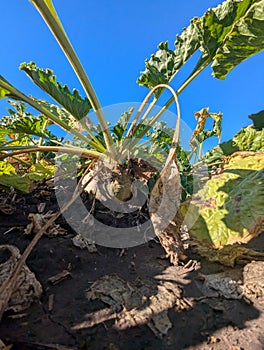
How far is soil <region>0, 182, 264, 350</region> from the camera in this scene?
31.6 inches

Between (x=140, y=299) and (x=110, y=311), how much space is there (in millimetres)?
133

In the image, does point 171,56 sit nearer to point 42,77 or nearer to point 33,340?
point 42,77

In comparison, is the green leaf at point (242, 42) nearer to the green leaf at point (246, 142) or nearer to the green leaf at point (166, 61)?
the green leaf at point (246, 142)

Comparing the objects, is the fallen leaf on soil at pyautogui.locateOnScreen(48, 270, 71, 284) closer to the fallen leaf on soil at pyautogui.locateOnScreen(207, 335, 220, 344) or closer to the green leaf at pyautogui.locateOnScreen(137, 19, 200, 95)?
the fallen leaf on soil at pyautogui.locateOnScreen(207, 335, 220, 344)

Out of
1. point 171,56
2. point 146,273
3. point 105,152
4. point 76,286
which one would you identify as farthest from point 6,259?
point 171,56

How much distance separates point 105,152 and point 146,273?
91cm

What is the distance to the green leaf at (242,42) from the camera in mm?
1011

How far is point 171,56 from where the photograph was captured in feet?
6.20

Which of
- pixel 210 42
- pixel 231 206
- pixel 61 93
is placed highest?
pixel 210 42

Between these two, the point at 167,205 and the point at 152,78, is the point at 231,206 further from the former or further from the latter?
the point at 152,78

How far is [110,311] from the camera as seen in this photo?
36.9 inches

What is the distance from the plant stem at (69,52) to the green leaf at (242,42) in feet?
2.53

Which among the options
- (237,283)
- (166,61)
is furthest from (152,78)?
(237,283)

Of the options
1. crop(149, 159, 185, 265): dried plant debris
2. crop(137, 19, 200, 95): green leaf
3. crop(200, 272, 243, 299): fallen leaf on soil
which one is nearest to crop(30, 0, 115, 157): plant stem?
crop(137, 19, 200, 95): green leaf
